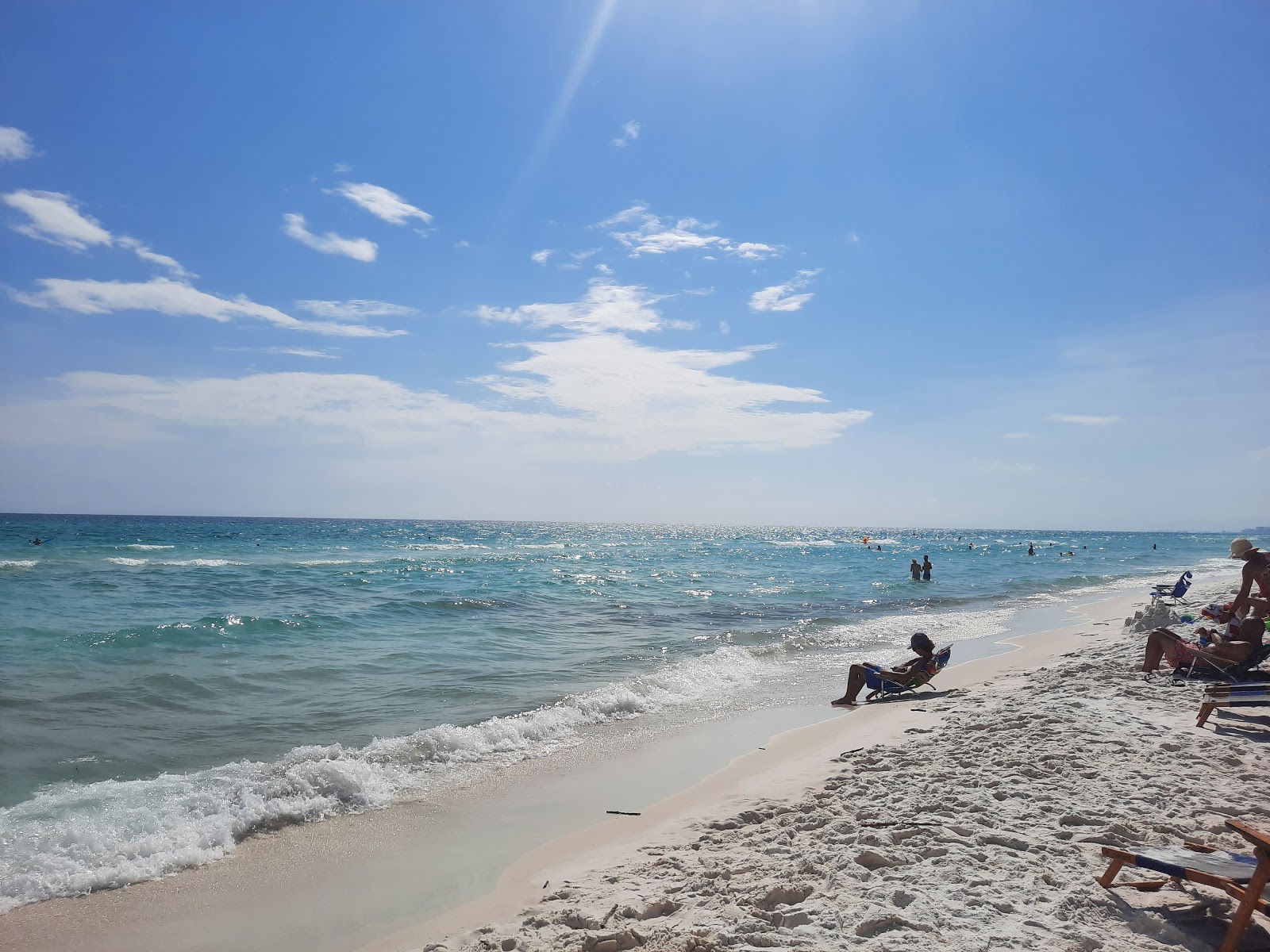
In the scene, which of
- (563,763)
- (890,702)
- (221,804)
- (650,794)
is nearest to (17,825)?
(221,804)

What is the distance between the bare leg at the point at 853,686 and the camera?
10891 mm

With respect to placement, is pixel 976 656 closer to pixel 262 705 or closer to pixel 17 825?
pixel 262 705

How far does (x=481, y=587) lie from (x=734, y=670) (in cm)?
1614

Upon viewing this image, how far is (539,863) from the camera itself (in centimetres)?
549

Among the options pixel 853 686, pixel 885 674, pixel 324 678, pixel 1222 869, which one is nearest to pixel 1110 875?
pixel 1222 869

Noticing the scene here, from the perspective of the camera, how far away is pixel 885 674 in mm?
11125

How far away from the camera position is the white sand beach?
148 inches

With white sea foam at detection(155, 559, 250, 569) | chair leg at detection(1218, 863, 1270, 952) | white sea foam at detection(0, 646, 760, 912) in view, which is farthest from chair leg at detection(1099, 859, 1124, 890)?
white sea foam at detection(155, 559, 250, 569)

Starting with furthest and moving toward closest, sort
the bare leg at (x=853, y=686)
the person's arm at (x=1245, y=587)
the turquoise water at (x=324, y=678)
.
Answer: the bare leg at (x=853, y=686), the person's arm at (x=1245, y=587), the turquoise water at (x=324, y=678)

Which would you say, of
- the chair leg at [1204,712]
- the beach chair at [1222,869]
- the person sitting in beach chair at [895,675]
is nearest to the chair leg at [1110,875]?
the beach chair at [1222,869]

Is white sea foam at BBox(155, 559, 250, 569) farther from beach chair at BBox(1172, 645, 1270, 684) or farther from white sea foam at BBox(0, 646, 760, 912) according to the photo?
beach chair at BBox(1172, 645, 1270, 684)

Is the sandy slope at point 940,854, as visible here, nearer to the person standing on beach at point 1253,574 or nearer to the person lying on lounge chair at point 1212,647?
the person lying on lounge chair at point 1212,647

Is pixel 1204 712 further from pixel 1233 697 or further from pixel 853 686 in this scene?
pixel 853 686

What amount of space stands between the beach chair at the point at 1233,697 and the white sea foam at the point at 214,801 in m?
6.97
